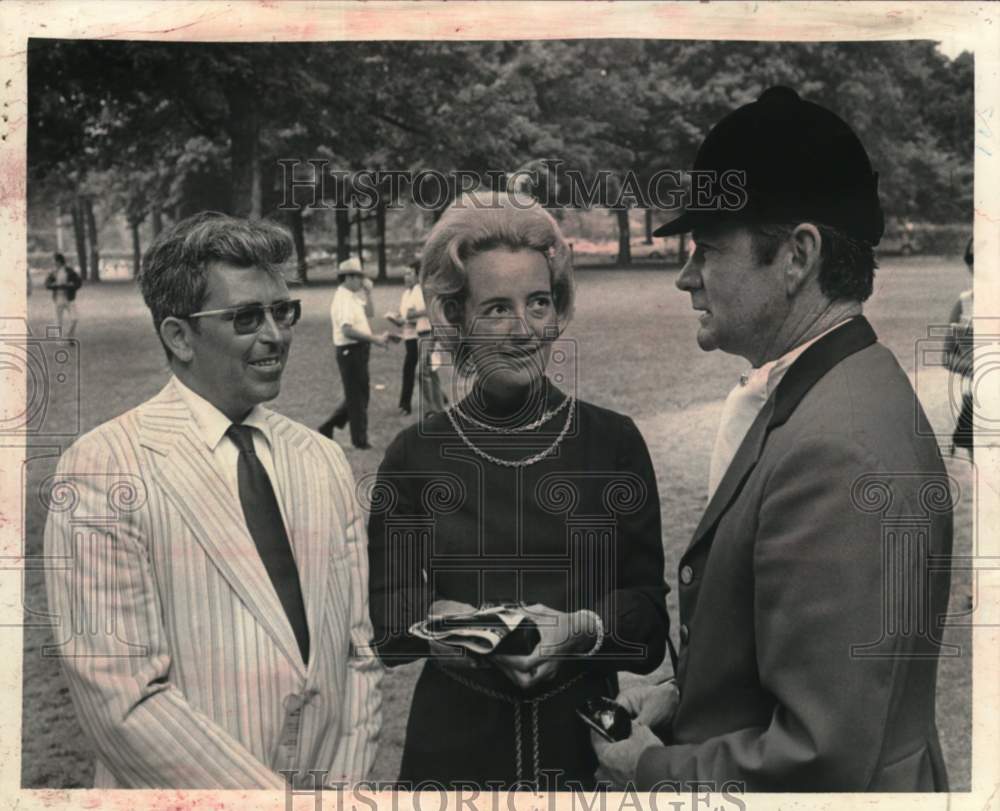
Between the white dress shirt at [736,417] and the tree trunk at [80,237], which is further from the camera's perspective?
the tree trunk at [80,237]

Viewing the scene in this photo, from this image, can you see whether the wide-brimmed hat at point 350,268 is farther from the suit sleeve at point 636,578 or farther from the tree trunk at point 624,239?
the suit sleeve at point 636,578

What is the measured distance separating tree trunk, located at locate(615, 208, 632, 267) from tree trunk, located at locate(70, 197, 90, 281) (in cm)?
149

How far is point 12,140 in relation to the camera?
332 centimetres

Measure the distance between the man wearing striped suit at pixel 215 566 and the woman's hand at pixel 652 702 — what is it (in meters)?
0.70

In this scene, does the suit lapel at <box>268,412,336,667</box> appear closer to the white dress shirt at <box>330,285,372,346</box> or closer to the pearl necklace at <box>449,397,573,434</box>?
the white dress shirt at <box>330,285,372,346</box>

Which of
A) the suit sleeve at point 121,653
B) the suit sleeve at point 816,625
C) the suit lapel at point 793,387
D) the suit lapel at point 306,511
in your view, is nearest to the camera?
the suit sleeve at point 816,625

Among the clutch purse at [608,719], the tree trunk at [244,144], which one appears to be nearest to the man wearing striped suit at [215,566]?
the tree trunk at [244,144]

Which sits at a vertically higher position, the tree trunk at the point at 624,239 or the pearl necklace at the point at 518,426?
the tree trunk at the point at 624,239

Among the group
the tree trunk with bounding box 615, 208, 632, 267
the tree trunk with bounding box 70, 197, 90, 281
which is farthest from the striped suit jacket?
the tree trunk with bounding box 615, 208, 632, 267

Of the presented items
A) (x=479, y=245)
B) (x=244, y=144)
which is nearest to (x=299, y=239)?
(x=244, y=144)

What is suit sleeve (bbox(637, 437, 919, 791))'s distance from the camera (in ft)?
7.91

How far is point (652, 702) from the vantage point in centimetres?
295

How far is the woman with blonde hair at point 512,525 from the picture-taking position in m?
3.06

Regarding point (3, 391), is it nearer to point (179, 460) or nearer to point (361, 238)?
point (179, 460)
